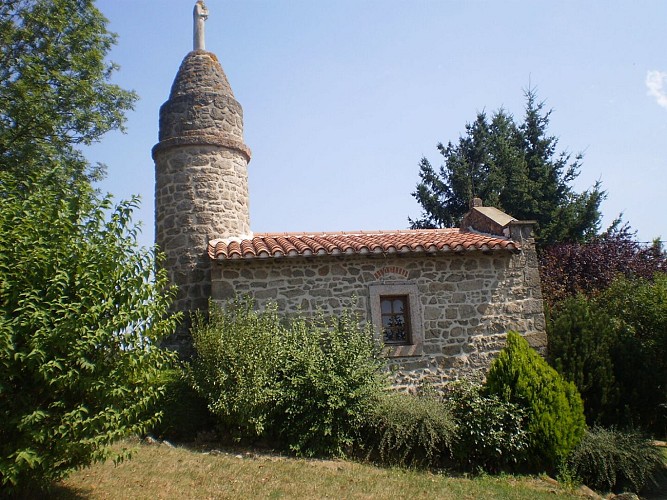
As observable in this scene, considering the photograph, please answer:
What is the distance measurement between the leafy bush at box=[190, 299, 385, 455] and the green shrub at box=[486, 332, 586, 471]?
7.10 ft

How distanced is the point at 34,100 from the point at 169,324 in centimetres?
868

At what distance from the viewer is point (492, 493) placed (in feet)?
26.1

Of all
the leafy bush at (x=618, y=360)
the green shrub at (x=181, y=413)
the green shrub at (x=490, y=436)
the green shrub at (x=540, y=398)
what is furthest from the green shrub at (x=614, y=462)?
the green shrub at (x=181, y=413)

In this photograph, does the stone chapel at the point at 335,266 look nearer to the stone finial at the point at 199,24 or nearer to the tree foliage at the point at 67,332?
the stone finial at the point at 199,24


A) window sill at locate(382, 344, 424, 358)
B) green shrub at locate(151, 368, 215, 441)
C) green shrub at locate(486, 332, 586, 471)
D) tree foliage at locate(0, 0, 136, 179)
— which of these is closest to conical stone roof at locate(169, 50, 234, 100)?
tree foliage at locate(0, 0, 136, 179)

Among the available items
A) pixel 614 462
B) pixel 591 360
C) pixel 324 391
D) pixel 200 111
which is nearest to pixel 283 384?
pixel 324 391

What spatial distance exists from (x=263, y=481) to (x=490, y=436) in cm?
370

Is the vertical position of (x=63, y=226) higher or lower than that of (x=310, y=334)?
higher

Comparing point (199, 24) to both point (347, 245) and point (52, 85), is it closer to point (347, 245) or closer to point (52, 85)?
point (52, 85)

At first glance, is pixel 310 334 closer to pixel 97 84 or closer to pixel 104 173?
pixel 104 173

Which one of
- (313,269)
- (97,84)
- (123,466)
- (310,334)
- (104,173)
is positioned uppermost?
(97,84)

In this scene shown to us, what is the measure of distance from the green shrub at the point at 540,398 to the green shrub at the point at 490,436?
7.8 inches

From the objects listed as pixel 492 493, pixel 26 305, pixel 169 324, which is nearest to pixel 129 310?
pixel 169 324

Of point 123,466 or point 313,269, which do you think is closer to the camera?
point 123,466
